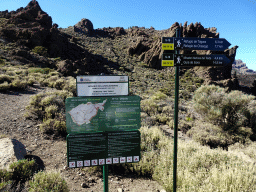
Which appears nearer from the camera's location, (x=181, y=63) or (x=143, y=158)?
(x=181, y=63)

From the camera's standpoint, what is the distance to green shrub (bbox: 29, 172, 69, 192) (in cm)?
271

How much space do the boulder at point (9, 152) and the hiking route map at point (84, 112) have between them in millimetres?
2141

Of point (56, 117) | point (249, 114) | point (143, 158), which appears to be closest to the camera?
point (143, 158)

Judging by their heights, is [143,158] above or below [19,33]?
below

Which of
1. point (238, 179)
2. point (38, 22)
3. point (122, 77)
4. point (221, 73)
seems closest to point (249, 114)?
point (238, 179)

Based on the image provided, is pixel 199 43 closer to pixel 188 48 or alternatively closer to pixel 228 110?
pixel 188 48

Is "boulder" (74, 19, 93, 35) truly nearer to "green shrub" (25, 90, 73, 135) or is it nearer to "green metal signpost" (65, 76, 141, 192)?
"green shrub" (25, 90, 73, 135)

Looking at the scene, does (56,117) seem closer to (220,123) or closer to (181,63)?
(181,63)

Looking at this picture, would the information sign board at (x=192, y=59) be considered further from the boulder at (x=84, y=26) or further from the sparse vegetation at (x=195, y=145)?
the boulder at (x=84, y=26)

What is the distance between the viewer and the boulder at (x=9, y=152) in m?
3.31

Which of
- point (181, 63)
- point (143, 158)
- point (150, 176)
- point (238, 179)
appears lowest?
point (150, 176)

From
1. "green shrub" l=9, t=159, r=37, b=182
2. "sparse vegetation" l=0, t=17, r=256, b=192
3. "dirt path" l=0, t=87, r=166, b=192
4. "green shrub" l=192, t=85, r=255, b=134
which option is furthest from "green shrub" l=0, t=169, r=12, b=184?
"green shrub" l=192, t=85, r=255, b=134

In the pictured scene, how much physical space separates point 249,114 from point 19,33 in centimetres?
4289

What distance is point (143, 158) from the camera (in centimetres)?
432
